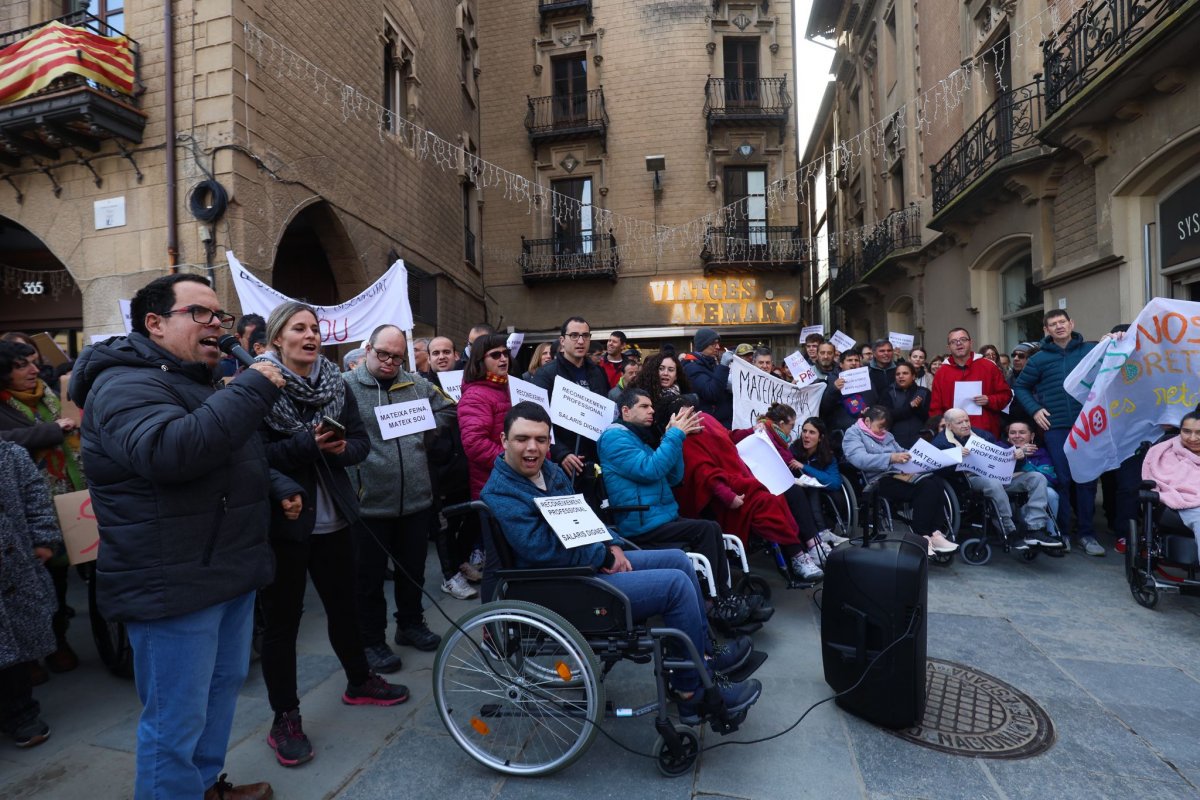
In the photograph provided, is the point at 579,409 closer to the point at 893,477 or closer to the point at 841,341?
the point at 893,477

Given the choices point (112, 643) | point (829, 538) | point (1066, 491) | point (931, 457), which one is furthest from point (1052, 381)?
point (112, 643)

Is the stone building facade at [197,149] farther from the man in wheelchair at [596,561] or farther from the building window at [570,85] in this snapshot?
the building window at [570,85]

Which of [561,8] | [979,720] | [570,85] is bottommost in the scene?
[979,720]

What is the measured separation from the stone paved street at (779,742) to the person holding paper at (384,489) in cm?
36

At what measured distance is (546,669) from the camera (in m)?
2.96

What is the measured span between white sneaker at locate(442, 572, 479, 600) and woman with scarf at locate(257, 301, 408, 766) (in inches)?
72.9

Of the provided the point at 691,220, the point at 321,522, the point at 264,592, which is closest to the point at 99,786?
the point at 264,592

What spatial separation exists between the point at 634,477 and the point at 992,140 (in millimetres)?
10193

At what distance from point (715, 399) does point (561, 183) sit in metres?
14.0

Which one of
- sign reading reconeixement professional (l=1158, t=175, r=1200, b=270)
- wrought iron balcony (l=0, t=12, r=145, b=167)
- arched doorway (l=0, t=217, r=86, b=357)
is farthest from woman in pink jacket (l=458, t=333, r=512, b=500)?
arched doorway (l=0, t=217, r=86, b=357)

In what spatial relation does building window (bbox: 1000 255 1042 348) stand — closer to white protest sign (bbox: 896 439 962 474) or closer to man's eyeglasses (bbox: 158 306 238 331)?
white protest sign (bbox: 896 439 962 474)

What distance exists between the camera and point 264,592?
264 cm

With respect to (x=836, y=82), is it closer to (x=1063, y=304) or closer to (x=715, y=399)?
(x=1063, y=304)

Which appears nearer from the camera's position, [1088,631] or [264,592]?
[264,592]
